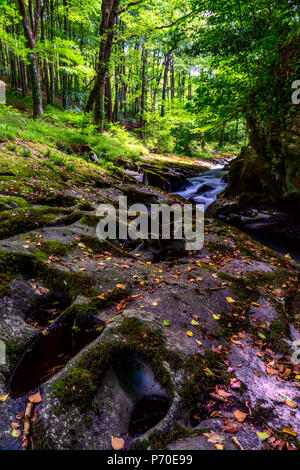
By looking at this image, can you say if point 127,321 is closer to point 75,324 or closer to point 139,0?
point 75,324

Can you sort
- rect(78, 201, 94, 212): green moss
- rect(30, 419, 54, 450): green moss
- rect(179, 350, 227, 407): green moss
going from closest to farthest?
rect(30, 419, 54, 450): green moss → rect(179, 350, 227, 407): green moss → rect(78, 201, 94, 212): green moss

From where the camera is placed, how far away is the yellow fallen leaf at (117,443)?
5.49 feet

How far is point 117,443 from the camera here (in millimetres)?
1688

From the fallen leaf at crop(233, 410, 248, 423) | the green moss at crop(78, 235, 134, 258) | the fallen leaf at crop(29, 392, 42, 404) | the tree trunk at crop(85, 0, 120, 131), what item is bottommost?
the fallen leaf at crop(233, 410, 248, 423)

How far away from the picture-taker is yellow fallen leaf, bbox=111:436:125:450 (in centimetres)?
167

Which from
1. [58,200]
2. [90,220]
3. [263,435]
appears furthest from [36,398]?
[58,200]

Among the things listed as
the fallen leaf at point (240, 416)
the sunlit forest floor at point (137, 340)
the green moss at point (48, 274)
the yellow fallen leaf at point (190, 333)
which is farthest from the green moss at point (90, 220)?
the fallen leaf at point (240, 416)

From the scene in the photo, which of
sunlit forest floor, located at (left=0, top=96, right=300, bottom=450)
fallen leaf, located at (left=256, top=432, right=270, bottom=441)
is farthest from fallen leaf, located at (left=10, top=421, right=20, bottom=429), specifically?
fallen leaf, located at (left=256, top=432, right=270, bottom=441)

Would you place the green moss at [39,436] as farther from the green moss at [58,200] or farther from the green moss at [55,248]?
the green moss at [58,200]

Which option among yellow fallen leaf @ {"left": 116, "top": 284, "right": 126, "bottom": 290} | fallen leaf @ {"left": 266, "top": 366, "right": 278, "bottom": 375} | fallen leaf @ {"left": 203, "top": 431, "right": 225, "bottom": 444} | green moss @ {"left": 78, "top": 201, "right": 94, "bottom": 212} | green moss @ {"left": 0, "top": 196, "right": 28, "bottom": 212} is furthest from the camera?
green moss @ {"left": 78, "top": 201, "right": 94, "bottom": 212}

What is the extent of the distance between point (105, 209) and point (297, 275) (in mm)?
4431

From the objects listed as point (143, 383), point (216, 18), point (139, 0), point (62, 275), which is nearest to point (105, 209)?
point (62, 275)

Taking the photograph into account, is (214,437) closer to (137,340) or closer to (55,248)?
(137,340)

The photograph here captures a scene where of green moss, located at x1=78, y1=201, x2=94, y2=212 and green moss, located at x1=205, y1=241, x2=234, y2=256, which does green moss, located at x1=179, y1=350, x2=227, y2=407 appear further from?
green moss, located at x1=78, y1=201, x2=94, y2=212
